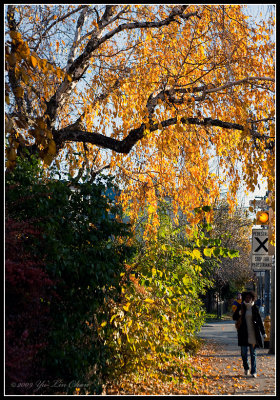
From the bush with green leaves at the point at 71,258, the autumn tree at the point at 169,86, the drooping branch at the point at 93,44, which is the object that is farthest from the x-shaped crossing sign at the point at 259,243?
the bush with green leaves at the point at 71,258

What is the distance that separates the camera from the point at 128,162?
43.4 ft

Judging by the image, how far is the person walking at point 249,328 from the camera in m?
9.76

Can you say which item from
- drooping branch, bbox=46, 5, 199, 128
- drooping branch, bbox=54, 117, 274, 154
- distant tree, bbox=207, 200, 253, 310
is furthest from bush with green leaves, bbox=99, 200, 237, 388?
distant tree, bbox=207, 200, 253, 310

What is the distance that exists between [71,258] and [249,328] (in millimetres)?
5434

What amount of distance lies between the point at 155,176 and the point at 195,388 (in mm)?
5999

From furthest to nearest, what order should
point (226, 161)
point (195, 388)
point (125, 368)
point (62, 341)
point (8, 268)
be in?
point (226, 161) < point (195, 388) < point (125, 368) < point (62, 341) < point (8, 268)

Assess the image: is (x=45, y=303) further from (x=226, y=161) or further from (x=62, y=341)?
(x=226, y=161)

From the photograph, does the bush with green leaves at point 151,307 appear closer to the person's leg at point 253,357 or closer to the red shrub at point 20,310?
the person's leg at point 253,357

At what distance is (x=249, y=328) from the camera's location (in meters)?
9.94

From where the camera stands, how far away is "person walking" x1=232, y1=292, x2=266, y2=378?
9.76m

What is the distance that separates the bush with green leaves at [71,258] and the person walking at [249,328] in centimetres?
411

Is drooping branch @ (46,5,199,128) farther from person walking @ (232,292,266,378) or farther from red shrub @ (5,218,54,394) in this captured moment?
person walking @ (232,292,266,378)

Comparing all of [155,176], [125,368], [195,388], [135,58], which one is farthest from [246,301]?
[135,58]

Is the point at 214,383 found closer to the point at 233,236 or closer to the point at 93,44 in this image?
the point at 93,44
